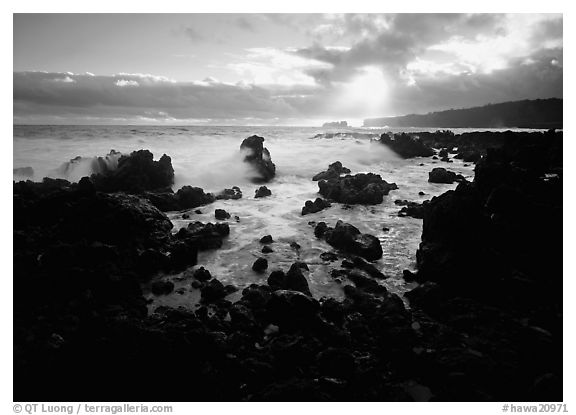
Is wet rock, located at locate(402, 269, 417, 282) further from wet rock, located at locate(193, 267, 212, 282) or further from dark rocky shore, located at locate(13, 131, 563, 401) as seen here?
wet rock, located at locate(193, 267, 212, 282)

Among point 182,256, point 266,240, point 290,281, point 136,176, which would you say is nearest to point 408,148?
point 136,176

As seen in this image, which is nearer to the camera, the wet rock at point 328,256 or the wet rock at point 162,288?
the wet rock at point 162,288

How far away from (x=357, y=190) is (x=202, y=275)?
10348 mm

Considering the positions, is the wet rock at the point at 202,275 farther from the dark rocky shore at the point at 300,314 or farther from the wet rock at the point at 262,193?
the wet rock at the point at 262,193

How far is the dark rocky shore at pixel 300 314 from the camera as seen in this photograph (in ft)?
14.2

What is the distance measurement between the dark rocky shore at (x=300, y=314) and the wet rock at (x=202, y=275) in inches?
1.0

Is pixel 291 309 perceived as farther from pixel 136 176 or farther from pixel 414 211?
pixel 136 176

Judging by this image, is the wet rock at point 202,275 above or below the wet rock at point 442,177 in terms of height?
below

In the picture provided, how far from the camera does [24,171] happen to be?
18.6m

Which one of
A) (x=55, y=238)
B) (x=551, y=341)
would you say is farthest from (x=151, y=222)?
(x=551, y=341)

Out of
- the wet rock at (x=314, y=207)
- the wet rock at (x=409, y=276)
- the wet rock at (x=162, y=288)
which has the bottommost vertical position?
the wet rock at (x=162, y=288)

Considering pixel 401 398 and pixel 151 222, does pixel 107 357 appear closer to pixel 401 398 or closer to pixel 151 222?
pixel 401 398


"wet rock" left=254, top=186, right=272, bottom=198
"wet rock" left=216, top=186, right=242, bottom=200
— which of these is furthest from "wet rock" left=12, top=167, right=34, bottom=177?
"wet rock" left=254, top=186, right=272, bottom=198

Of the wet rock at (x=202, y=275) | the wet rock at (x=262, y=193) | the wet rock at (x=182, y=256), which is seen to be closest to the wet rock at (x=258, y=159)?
the wet rock at (x=262, y=193)
